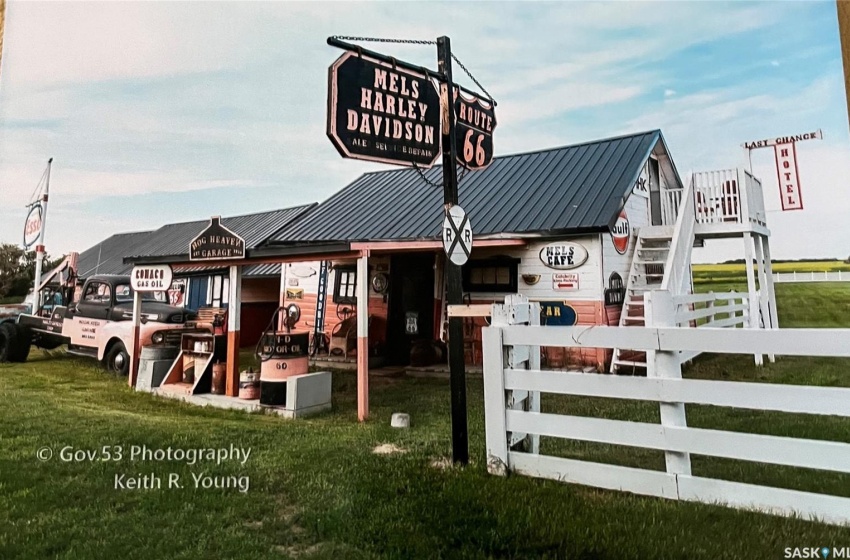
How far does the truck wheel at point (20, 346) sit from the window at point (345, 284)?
5.13 m

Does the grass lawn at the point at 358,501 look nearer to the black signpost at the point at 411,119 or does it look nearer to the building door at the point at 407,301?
the black signpost at the point at 411,119

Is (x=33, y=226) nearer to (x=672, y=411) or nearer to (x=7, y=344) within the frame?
(x=7, y=344)

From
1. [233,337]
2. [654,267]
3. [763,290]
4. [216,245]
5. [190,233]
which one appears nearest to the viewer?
[763,290]

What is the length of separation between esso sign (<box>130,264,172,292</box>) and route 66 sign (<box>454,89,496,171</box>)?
3481 millimetres

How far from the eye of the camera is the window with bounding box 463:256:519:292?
22.2 ft

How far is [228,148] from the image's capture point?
8.25 feet

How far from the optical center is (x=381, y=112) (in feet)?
8.44

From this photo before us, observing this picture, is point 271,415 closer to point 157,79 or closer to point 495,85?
point 157,79

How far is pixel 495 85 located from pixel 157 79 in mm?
1878

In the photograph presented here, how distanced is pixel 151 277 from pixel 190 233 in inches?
58.9

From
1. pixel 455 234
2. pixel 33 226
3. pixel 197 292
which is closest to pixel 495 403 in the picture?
pixel 455 234

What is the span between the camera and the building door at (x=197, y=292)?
7113mm

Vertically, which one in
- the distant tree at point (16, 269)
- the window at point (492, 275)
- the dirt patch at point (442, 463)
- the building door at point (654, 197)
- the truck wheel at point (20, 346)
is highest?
the building door at point (654, 197)

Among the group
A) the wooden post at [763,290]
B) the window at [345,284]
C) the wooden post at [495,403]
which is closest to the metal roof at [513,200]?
the window at [345,284]
